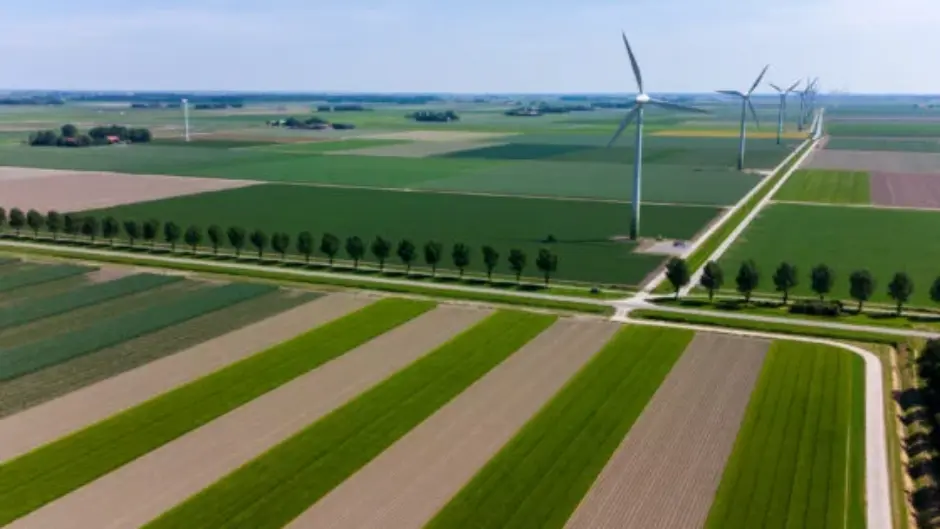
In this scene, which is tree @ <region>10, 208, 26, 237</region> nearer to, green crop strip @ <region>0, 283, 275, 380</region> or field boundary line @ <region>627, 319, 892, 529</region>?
green crop strip @ <region>0, 283, 275, 380</region>

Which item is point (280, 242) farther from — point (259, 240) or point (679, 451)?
point (679, 451)

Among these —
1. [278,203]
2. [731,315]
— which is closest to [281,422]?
[731,315]

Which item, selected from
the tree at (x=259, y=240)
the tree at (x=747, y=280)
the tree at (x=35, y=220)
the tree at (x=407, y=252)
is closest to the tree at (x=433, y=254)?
the tree at (x=407, y=252)

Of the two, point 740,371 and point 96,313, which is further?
point 96,313

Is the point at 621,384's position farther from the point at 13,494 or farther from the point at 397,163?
the point at 397,163

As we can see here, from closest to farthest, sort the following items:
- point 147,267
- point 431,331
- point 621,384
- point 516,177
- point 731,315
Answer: point 621,384
point 431,331
point 731,315
point 147,267
point 516,177

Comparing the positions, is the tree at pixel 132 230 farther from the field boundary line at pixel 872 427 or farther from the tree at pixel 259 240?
the field boundary line at pixel 872 427
